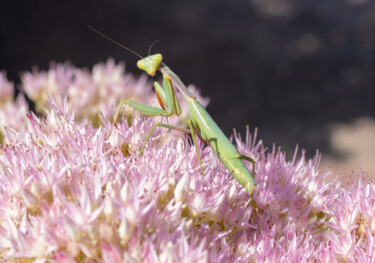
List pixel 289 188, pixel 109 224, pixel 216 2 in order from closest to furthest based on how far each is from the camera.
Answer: pixel 109 224 → pixel 289 188 → pixel 216 2

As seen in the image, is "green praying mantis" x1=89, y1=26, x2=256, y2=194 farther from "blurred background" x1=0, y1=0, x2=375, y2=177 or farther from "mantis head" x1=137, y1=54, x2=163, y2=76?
"blurred background" x1=0, y1=0, x2=375, y2=177

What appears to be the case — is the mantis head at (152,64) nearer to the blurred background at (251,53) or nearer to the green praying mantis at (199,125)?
the green praying mantis at (199,125)

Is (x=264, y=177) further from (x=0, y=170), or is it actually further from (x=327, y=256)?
(x=0, y=170)

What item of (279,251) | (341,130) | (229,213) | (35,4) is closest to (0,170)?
(229,213)

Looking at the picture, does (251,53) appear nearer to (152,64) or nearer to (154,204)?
(152,64)

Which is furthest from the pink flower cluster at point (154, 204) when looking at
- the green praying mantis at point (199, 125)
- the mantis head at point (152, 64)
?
the mantis head at point (152, 64)

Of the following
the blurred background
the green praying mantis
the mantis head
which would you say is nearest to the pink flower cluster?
the green praying mantis
